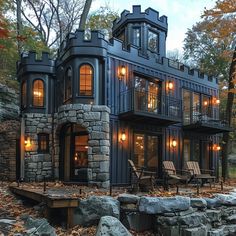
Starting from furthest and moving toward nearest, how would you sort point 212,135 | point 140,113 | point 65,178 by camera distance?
point 212,135 < point 65,178 < point 140,113

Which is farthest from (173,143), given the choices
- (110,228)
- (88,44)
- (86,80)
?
(110,228)

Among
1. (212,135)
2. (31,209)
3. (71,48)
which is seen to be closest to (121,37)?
(71,48)

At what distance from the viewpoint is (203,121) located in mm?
16547

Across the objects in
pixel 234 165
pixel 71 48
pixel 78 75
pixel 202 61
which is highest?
pixel 202 61

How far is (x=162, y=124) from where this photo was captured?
15000 millimetres

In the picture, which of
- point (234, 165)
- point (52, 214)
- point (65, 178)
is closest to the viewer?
point (52, 214)

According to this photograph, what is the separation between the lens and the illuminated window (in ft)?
48.5

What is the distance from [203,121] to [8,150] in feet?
31.1

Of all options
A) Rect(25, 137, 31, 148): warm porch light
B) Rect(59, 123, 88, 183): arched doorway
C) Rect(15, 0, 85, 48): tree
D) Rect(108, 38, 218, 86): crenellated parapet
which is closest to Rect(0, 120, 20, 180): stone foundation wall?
Rect(25, 137, 31, 148): warm porch light

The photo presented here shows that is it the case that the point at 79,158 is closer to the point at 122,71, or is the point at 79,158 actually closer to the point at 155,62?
the point at 122,71

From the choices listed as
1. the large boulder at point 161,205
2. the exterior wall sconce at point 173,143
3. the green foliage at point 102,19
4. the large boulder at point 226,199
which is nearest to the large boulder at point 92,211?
the large boulder at point 161,205

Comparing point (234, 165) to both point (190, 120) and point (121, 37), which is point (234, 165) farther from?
point (121, 37)

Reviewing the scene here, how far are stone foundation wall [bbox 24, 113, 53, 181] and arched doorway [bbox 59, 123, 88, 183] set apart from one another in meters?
0.76

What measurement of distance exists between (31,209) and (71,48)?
6.32m
